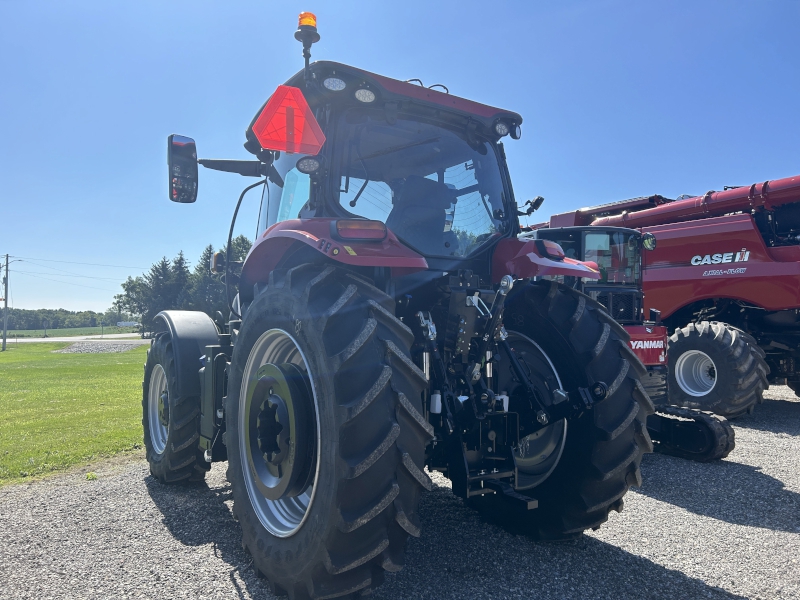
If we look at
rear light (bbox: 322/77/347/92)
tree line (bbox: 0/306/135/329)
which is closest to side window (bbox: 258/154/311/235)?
rear light (bbox: 322/77/347/92)

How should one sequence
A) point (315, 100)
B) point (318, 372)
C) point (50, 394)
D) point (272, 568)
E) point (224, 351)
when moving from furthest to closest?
point (50, 394) < point (224, 351) < point (315, 100) < point (272, 568) < point (318, 372)

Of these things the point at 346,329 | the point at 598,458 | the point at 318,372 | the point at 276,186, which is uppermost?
the point at 276,186

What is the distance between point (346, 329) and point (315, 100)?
4.84ft

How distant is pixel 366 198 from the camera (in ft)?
10.5

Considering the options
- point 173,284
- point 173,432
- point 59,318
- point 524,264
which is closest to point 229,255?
point 173,432

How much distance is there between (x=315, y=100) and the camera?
3.17 metres

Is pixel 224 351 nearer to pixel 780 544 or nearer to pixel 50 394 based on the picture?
pixel 780 544

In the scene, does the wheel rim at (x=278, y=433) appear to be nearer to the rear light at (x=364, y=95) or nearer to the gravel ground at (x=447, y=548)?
the gravel ground at (x=447, y=548)

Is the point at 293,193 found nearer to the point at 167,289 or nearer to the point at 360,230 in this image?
the point at 360,230

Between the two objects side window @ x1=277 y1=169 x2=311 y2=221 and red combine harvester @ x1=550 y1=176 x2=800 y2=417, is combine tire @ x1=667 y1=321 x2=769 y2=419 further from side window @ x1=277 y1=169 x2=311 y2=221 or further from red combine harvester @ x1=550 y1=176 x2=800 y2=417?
side window @ x1=277 y1=169 x2=311 y2=221

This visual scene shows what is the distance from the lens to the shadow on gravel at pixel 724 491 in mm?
3989

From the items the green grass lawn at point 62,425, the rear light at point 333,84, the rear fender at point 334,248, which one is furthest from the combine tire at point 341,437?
the green grass lawn at point 62,425

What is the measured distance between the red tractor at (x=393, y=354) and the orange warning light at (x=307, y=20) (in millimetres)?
16

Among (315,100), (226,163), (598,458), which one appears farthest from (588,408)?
(226,163)
